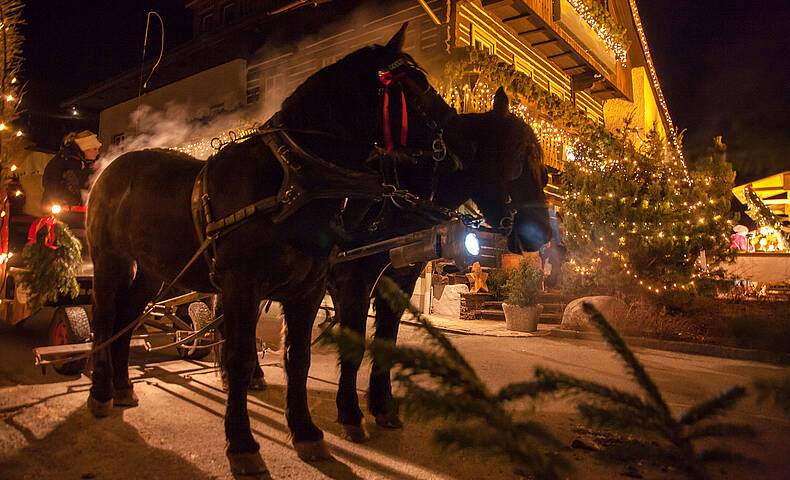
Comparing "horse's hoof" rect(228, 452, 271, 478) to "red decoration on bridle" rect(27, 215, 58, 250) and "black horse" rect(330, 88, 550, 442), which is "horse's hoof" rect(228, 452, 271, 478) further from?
"red decoration on bridle" rect(27, 215, 58, 250)

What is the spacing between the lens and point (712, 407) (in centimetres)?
93

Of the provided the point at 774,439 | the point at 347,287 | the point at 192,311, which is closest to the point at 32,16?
the point at 192,311

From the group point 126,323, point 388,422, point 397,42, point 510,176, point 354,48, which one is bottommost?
point 388,422

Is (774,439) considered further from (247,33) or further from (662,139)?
(247,33)

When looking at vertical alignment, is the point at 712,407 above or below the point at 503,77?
below

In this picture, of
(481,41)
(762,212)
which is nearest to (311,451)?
(481,41)

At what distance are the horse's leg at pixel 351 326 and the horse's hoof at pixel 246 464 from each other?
828mm

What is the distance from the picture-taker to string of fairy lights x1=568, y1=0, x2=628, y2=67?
18359 mm

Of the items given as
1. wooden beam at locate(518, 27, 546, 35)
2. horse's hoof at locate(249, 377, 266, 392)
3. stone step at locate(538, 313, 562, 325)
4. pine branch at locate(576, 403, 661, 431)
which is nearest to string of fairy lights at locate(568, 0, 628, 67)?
wooden beam at locate(518, 27, 546, 35)

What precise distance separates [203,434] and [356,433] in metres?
1.05

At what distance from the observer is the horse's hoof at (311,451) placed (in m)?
2.98

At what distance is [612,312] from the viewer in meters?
10.1

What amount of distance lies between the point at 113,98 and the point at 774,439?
1054 inches

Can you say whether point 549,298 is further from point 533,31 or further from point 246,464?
point 246,464
